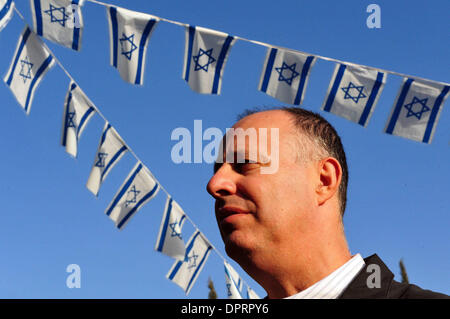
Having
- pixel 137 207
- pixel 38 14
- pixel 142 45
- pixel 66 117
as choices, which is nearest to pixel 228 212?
pixel 142 45

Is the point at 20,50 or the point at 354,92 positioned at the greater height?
the point at 354,92

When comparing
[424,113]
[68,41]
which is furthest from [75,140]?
[424,113]

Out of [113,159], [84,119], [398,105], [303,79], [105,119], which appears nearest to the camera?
[398,105]

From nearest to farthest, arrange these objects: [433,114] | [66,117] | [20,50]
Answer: [433,114]
[20,50]
[66,117]

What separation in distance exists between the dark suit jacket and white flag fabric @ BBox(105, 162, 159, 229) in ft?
19.5

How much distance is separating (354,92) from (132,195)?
12.8 ft

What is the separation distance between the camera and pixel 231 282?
890 centimetres

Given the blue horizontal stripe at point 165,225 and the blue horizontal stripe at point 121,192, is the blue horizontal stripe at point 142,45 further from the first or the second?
the blue horizontal stripe at point 165,225

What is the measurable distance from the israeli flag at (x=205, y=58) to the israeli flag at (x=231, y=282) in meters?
4.68

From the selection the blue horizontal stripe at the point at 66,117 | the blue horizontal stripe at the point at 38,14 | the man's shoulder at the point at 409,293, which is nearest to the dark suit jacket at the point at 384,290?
the man's shoulder at the point at 409,293

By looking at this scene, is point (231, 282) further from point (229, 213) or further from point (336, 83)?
point (229, 213)

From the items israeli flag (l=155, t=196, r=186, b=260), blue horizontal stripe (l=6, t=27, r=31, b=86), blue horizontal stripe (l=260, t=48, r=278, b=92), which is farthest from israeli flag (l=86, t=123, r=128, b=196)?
blue horizontal stripe (l=260, t=48, r=278, b=92)

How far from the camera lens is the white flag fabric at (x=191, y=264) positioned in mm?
8234

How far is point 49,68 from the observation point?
5.93m
